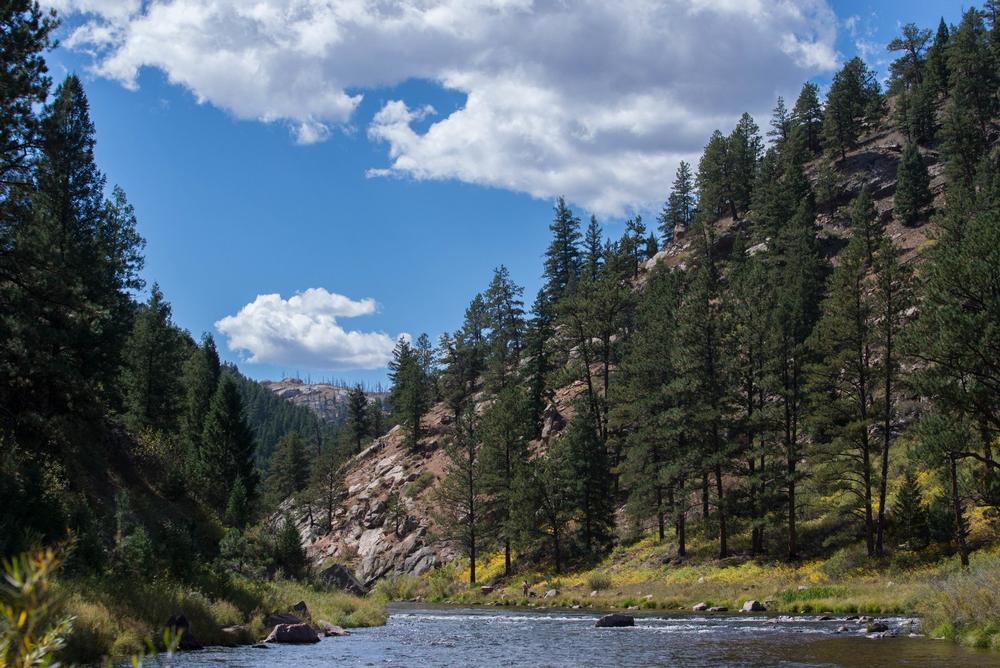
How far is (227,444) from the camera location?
2233 inches

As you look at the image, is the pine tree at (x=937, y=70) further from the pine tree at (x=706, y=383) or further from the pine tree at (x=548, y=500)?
the pine tree at (x=548, y=500)

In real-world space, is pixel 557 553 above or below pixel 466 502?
below

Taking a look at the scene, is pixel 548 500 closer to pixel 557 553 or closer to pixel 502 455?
pixel 557 553

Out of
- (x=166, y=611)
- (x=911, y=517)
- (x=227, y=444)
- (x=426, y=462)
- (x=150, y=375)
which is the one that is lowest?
(x=166, y=611)

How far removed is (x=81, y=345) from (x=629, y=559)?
124 feet

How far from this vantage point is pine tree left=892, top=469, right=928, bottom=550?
3731 centimetres

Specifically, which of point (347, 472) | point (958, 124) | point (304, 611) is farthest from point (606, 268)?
point (304, 611)

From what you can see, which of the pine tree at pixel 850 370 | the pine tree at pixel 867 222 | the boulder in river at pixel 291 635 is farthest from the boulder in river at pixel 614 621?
the pine tree at pixel 867 222

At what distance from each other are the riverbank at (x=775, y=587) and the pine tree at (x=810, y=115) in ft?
304

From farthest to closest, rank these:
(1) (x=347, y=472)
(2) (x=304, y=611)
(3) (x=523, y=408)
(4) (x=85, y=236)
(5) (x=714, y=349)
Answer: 1. (1) (x=347, y=472)
2. (3) (x=523, y=408)
3. (5) (x=714, y=349)
4. (4) (x=85, y=236)
5. (2) (x=304, y=611)

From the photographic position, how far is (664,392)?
52.1 meters

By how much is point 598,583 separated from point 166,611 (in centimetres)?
3210

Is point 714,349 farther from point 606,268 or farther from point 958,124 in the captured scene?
point 958,124

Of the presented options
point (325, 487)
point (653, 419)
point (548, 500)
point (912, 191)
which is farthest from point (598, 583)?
point (912, 191)
